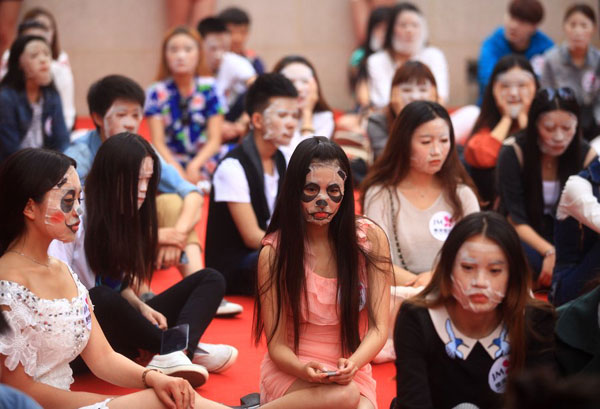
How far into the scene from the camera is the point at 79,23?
8.69 m

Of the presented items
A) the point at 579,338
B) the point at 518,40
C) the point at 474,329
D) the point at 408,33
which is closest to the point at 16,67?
the point at 408,33

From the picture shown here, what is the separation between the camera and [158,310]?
135 inches

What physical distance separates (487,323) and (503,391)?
0.63 feet

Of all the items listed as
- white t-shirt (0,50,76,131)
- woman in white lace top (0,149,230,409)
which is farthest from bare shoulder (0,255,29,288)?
white t-shirt (0,50,76,131)

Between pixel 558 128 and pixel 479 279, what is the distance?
1861mm

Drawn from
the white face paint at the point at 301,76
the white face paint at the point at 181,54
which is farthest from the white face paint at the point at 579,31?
the white face paint at the point at 181,54

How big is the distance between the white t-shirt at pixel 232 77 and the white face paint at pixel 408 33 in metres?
0.99

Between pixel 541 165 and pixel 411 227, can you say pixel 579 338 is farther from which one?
pixel 541 165

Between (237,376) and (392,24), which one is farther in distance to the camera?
(392,24)

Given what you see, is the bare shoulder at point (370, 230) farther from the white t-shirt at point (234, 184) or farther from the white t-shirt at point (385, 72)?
the white t-shirt at point (385, 72)

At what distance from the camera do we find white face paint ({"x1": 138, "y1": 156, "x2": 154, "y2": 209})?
10.8 ft

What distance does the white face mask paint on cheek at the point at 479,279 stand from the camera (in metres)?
2.68

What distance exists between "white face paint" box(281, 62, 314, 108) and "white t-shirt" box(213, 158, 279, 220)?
1.78 metres

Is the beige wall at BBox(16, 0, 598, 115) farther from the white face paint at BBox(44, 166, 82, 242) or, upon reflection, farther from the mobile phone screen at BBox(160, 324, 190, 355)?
the white face paint at BBox(44, 166, 82, 242)
